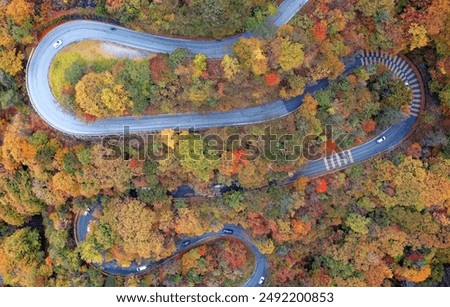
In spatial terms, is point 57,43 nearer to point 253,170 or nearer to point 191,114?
point 191,114

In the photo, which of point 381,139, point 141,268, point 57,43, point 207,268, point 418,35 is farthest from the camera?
point 141,268

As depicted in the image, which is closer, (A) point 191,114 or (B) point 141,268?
(A) point 191,114

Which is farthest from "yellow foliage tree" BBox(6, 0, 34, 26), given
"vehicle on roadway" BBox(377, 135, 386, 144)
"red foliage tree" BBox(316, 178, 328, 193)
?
"vehicle on roadway" BBox(377, 135, 386, 144)

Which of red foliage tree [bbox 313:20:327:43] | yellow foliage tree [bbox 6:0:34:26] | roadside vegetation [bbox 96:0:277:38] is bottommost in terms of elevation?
red foliage tree [bbox 313:20:327:43]

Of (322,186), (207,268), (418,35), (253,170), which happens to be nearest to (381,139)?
(322,186)

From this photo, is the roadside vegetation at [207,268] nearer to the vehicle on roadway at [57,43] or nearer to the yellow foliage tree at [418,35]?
the vehicle on roadway at [57,43]

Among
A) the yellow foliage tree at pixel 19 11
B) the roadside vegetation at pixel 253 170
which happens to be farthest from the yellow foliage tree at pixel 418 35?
the yellow foliage tree at pixel 19 11

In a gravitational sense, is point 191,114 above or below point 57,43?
below

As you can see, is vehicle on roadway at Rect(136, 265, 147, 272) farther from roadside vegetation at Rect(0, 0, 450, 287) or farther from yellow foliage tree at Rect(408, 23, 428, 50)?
yellow foliage tree at Rect(408, 23, 428, 50)

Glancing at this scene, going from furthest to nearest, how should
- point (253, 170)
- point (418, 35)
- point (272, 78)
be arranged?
point (253, 170) < point (418, 35) < point (272, 78)
